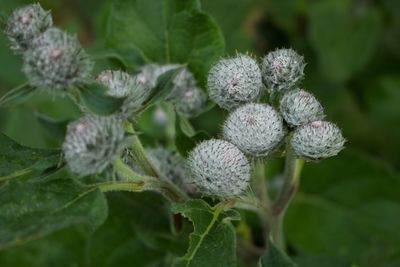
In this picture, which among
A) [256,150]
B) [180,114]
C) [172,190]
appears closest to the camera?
[256,150]

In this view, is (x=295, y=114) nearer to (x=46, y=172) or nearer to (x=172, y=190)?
(x=172, y=190)

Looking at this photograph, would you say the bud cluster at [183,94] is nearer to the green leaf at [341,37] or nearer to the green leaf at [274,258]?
the green leaf at [274,258]

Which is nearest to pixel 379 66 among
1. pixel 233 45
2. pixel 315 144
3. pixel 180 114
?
pixel 233 45

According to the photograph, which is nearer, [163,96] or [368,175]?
[163,96]

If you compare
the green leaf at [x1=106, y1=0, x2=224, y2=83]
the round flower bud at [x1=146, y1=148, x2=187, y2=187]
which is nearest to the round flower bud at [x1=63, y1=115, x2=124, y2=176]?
the round flower bud at [x1=146, y1=148, x2=187, y2=187]

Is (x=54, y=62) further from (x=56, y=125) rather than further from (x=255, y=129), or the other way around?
(x=56, y=125)

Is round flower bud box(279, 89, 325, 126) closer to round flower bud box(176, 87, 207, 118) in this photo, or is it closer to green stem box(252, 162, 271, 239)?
green stem box(252, 162, 271, 239)

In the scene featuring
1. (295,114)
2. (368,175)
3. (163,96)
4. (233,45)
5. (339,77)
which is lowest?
(368,175)

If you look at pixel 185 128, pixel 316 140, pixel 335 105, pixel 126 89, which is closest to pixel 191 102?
pixel 185 128
